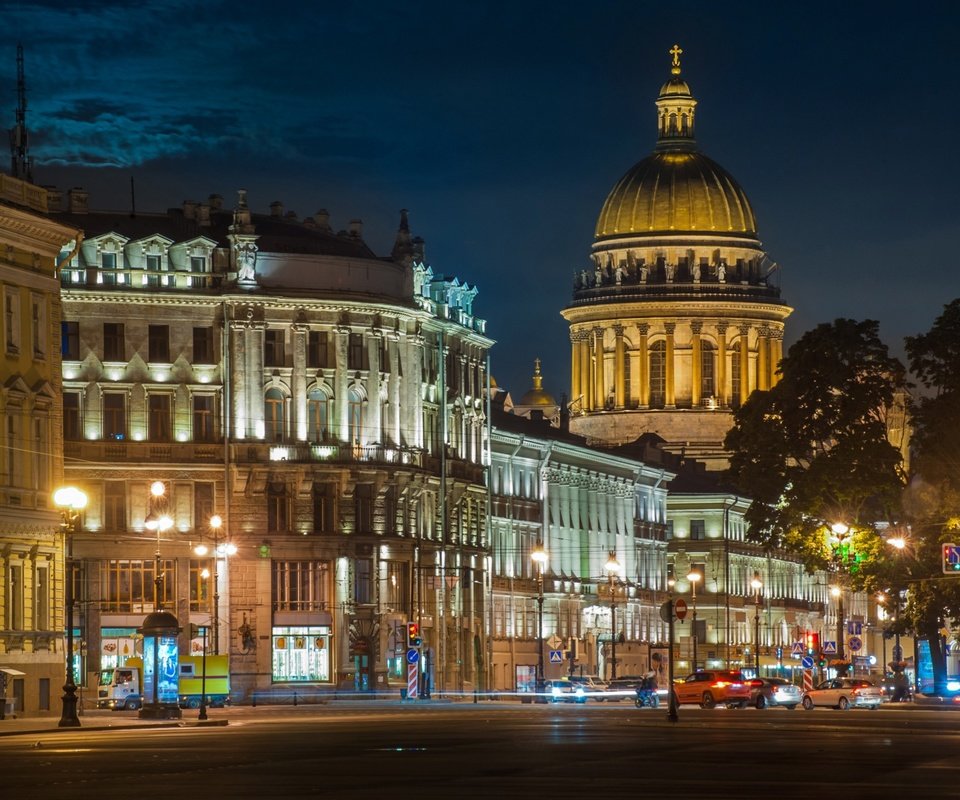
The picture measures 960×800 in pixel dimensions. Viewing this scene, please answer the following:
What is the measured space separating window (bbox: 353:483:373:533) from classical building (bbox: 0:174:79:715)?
41.2 metres

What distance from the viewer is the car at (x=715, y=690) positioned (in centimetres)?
10688

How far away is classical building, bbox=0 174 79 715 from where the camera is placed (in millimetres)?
87312

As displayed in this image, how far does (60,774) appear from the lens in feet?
157

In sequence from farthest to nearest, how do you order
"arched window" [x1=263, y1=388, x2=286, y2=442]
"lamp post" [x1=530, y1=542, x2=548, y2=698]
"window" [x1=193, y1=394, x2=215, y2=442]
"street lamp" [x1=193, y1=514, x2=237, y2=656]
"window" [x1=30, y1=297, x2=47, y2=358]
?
"lamp post" [x1=530, y1=542, x2=548, y2=698] → "arched window" [x1=263, y1=388, x2=286, y2=442] → "window" [x1=193, y1=394, x2=215, y2=442] → "street lamp" [x1=193, y1=514, x2=237, y2=656] → "window" [x1=30, y1=297, x2=47, y2=358]

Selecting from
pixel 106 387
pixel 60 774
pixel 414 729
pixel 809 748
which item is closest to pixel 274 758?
pixel 60 774

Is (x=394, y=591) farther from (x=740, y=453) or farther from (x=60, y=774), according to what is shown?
(x=60, y=774)

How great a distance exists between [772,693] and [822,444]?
12306 mm

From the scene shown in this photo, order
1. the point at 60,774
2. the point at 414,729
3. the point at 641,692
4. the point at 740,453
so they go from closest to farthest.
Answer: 1. the point at 60,774
2. the point at 414,729
3. the point at 641,692
4. the point at 740,453

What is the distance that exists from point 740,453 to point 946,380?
11.3 m

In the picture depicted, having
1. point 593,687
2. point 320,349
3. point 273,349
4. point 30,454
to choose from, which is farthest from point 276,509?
point 30,454

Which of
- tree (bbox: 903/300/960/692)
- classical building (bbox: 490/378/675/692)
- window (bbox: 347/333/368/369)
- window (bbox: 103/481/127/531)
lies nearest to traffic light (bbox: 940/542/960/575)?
tree (bbox: 903/300/960/692)

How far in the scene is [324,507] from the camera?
13200cm

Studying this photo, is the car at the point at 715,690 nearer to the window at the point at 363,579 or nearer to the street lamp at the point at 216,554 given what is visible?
the street lamp at the point at 216,554

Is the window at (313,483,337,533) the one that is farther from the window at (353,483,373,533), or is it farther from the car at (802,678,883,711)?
the car at (802,678,883,711)
